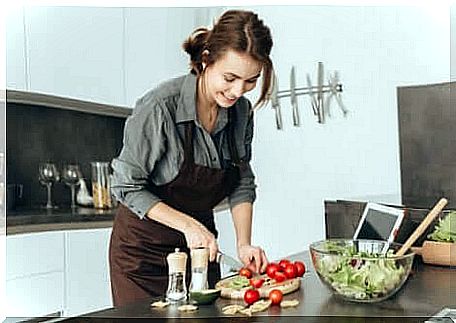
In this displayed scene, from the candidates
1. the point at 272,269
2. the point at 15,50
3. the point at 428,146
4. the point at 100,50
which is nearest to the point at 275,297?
the point at 272,269

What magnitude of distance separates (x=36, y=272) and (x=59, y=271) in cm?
4

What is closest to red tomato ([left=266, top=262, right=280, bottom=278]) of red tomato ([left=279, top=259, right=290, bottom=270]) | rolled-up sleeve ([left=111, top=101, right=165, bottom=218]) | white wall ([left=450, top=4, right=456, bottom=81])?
red tomato ([left=279, top=259, right=290, bottom=270])

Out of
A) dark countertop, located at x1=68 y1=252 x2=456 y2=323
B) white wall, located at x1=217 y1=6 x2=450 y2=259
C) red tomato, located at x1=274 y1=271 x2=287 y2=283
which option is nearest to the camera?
dark countertop, located at x1=68 y1=252 x2=456 y2=323

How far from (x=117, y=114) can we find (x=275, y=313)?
471 mm

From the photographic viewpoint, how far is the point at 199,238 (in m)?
1.55

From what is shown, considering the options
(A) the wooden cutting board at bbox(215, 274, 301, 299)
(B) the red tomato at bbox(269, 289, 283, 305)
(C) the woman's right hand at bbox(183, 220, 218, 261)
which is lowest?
(B) the red tomato at bbox(269, 289, 283, 305)

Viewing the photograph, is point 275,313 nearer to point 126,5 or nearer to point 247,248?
point 247,248

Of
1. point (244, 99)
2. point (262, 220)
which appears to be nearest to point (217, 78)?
point (244, 99)

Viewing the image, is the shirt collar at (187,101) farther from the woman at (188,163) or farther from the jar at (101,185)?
the jar at (101,185)

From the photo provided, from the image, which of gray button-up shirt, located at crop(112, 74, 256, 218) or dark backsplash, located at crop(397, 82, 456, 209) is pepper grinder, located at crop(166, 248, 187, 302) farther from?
dark backsplash, located at crop(397, 82, 456, 209)

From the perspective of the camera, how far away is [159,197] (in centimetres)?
154

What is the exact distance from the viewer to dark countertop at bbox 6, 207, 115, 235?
5.18 feet

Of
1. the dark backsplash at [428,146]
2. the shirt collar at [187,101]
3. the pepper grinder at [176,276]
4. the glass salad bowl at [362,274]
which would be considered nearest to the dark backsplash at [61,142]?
the shirt collar at [187,101]

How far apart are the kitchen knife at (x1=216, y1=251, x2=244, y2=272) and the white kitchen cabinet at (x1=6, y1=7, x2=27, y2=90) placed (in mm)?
480
